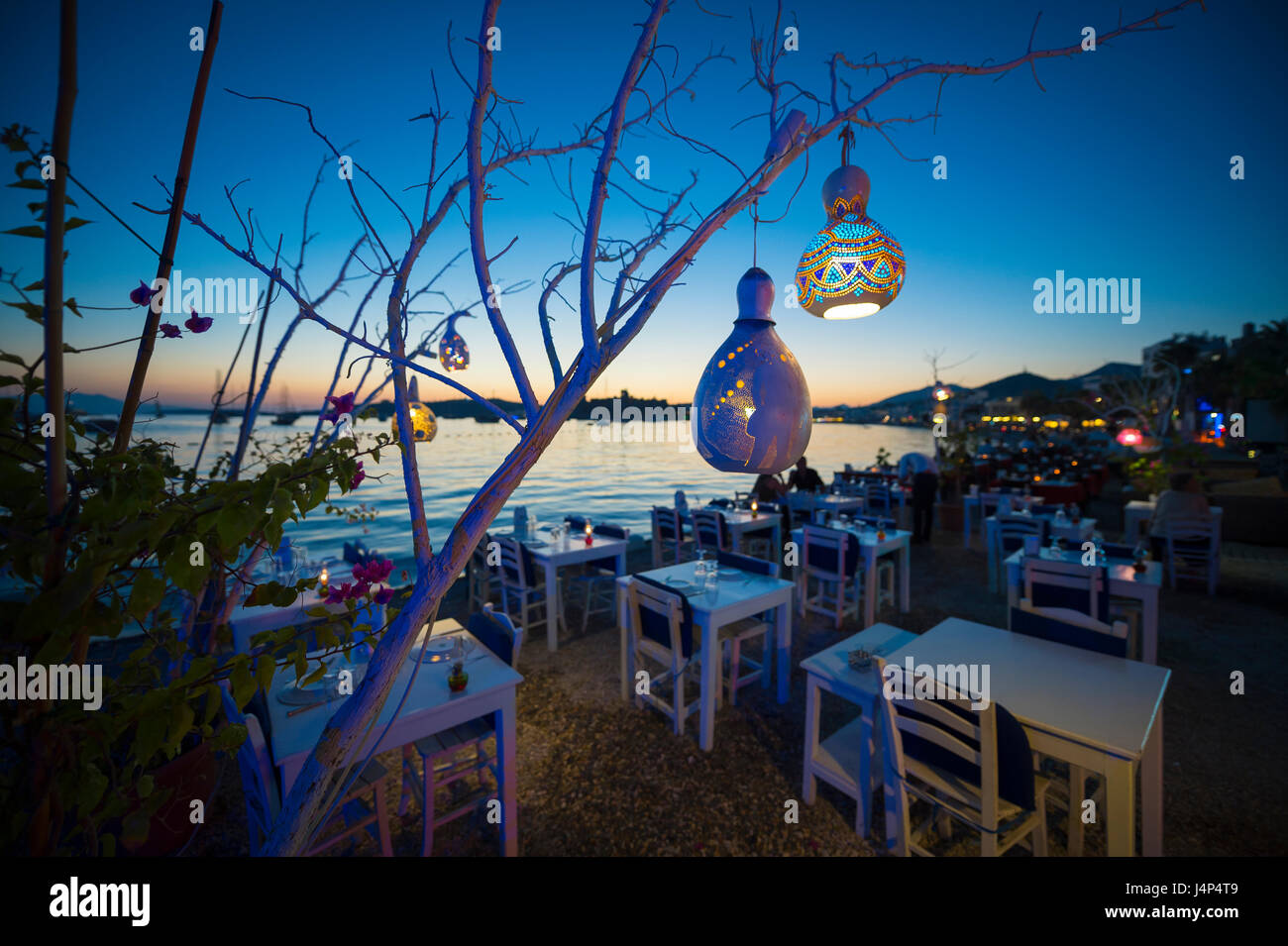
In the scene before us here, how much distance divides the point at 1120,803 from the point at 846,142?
2.56m

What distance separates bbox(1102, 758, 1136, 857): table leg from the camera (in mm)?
1646

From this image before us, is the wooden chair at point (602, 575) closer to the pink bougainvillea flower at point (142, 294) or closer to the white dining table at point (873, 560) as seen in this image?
the white dining table at point (873, 560)

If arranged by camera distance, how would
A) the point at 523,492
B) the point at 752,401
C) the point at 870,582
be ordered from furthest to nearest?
the point at 523,492 < the point at 870,582 < the point at 752,401

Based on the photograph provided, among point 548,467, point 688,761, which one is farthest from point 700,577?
point 548,467

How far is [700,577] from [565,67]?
3167 millimetres

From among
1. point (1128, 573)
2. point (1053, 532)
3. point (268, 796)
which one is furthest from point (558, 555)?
point (1053, 532)

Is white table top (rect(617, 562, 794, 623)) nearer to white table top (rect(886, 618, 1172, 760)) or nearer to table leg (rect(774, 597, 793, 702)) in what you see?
table leg (rect(774, 597, 793, 702))

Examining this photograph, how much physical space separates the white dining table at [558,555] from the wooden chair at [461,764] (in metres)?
1.68

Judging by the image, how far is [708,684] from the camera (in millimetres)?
3115

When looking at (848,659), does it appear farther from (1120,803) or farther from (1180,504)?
(1180,504)

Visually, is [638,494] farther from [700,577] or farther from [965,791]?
[965,791]

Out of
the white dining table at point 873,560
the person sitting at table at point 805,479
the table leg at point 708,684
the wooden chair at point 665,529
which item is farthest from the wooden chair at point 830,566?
the person sitting at table at point 805,479

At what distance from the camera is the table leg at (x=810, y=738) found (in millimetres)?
2451

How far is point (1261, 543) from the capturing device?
7.84 metres
